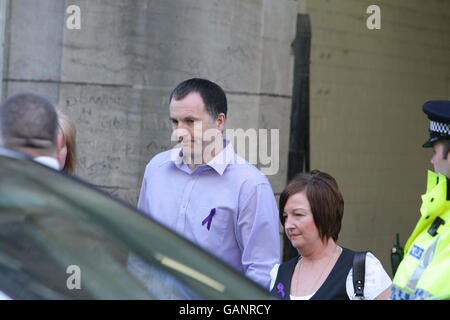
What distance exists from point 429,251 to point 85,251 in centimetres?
170

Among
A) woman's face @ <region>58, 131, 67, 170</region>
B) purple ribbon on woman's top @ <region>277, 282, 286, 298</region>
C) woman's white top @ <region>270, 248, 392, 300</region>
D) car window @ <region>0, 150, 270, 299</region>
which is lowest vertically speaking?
purple ribbon on woman's top @ <region>277, 282, 286, 298</region>

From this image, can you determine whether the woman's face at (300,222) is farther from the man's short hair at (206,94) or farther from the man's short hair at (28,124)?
the man's short hair at (28,124)

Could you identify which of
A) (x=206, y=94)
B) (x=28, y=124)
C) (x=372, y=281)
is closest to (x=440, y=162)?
(x=372, y=281)

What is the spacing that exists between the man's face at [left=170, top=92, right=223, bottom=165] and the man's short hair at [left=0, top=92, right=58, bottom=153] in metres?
0.99

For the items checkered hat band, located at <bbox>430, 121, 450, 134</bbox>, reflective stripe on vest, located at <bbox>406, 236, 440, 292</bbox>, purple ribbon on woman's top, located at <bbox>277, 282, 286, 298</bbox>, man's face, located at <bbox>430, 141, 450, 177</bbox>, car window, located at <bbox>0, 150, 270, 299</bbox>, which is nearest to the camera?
car window, located at <bbox>0, 150, 270, 299</bbox>

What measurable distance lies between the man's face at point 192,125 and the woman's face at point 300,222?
0.59m

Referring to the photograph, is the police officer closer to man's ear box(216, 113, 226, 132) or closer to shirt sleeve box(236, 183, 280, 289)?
shirt sleeve box(236, 183, 280, 289)

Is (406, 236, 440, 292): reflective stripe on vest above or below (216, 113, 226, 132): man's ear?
below

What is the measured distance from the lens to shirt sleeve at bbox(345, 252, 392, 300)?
3.88 meters

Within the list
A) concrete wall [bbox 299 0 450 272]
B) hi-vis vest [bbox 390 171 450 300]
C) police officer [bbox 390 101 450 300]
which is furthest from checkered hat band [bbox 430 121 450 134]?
concrete wall [bbox 299 0 450 272]

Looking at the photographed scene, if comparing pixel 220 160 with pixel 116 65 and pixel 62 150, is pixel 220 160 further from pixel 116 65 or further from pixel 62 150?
pixel 116 65
